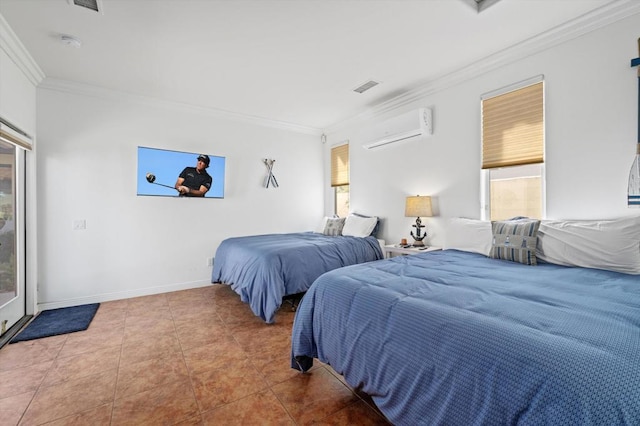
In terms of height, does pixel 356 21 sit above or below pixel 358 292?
above

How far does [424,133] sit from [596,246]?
2.09 m

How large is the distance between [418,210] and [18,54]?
14.3ft

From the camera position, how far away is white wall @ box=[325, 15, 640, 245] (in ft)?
7.34

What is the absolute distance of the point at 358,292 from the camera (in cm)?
161

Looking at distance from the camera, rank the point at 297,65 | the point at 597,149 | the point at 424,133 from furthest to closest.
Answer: the point at 424,133
the point at 297,65
the point at 597,149

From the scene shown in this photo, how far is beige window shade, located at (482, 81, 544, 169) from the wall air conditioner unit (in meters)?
0.65

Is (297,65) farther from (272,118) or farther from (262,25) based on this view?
(272,118)

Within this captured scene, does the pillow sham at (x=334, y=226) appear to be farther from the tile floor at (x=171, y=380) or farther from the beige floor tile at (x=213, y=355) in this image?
the beige floor tile at (x=213, y=355)

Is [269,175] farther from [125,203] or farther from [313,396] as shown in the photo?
[313,396]

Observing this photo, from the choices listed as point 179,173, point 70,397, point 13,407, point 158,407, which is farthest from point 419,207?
point 13,407

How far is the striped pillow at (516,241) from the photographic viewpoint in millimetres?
2234

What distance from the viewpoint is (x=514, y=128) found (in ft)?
9.45

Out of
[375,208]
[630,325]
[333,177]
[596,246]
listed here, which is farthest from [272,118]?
[630,325]

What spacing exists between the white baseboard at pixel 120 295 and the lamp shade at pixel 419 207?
10.3 feet
